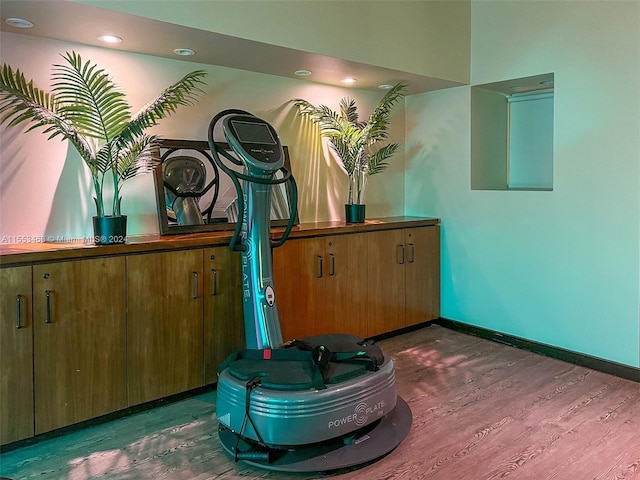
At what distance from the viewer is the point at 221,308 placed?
3254mm

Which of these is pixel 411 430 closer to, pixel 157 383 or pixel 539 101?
pixel 157 383

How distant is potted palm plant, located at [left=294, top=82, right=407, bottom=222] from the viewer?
4.15 metres

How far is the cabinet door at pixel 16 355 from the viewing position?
8.06 feet

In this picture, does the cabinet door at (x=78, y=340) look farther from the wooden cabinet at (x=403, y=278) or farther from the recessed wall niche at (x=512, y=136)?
the recessed wall niche at (x=512, y=136)

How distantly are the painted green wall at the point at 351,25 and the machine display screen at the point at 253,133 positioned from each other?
0.53 metres

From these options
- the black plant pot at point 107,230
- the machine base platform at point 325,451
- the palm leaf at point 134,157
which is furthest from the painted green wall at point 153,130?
the machine base platform at point 325,451

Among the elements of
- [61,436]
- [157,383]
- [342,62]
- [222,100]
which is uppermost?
[342,62]

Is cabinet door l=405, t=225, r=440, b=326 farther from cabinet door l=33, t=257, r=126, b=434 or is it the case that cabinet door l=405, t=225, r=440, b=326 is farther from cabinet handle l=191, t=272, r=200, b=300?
cabinet door l=33, t=257, r=126, b=434

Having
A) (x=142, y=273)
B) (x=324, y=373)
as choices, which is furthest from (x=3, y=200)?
(x=324, y=373)

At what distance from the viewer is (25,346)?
8.27ft

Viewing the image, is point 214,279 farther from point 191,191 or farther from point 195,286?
point 191,191

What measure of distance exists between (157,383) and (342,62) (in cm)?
247

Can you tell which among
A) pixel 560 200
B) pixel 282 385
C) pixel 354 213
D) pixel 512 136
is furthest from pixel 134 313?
pixel 512 136

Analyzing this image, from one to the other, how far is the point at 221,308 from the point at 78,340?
0.86 meters
